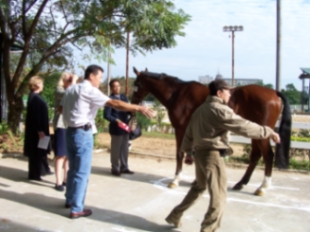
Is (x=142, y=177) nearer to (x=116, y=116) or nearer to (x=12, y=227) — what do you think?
(x=116, y=116)

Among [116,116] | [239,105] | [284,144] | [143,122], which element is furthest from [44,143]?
[143,122]

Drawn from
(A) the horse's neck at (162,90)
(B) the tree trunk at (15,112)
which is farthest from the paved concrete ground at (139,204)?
(B) the tree trunk at (15,112)

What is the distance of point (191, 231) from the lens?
13.4 ft

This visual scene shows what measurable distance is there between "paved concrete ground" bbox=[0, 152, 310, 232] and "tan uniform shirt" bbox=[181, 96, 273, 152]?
3.87 feet

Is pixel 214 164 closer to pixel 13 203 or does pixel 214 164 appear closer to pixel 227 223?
pixel 227 223

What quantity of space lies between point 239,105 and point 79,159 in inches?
114

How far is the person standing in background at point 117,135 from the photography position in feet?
21.3

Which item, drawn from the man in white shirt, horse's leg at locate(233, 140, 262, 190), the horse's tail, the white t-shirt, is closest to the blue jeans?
the man in white shirt

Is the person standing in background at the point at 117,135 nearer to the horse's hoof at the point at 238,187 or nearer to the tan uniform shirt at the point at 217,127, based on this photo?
the horse's hoof at the point at 238,187

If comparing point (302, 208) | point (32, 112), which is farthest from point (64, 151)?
point (302, 208)

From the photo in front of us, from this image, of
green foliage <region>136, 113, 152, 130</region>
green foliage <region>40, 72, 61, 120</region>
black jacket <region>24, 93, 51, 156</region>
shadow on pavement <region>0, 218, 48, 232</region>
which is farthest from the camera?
green foliage <region>136, 113, 152, 130</region>

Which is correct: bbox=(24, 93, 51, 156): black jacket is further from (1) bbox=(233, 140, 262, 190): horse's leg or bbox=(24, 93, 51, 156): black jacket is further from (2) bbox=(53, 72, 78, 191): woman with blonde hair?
(1) bbox=(233, 140, 262, 190): horse's leg

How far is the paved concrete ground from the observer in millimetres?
4223

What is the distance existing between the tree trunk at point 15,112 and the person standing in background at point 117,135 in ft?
12.9
